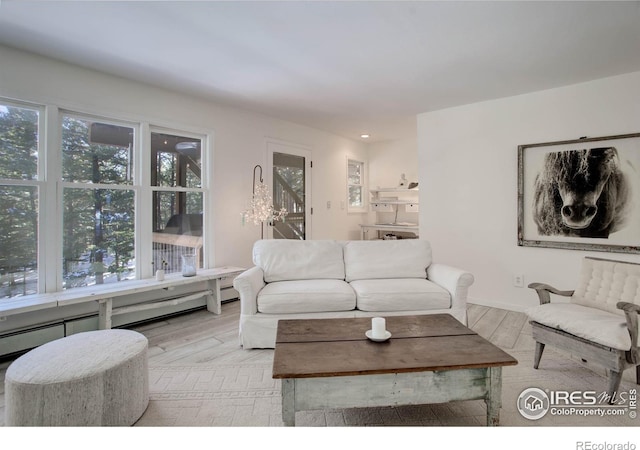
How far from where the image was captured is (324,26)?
87.6 inches

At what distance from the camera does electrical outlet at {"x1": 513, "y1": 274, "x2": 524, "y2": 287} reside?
11.9 ft

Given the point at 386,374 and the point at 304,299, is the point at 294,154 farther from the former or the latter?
the point at 386,374

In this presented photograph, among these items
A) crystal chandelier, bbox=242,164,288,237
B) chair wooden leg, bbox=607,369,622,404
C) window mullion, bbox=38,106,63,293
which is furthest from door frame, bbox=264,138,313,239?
chair wooden leg, bbox=607,369,622,404

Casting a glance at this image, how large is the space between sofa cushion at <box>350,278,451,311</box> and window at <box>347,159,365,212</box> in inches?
126

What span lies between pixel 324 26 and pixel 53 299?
284cm

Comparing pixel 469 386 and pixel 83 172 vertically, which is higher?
pixel 83 172

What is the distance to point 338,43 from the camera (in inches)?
96.4

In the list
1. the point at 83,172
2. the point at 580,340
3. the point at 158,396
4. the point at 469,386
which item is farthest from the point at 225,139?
the point at 580,340

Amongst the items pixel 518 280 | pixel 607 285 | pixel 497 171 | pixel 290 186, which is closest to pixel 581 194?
pixel 497 171

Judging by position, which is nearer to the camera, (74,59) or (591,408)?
(591,408)

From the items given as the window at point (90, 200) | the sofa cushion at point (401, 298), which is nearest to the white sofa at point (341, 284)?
the sofa cushion at point (401, 298)

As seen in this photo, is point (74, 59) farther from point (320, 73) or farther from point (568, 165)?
point (568, 165)

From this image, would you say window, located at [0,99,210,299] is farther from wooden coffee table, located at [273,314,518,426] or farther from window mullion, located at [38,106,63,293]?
wooden coffee table, located at [273,314,518,426]

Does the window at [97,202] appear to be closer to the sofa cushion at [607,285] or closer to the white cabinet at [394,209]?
the white cabinet at [394,209]
